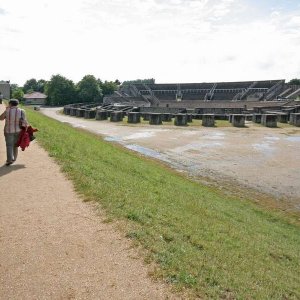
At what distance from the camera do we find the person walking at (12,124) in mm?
8906

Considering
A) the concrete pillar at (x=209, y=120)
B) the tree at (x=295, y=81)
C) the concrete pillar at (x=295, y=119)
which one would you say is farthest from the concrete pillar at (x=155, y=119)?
the tree at (x=295, y=81)

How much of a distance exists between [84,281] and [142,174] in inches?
310

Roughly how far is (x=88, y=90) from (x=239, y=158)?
71.4m

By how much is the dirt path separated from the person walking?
2023 mm

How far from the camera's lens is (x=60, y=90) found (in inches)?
3396

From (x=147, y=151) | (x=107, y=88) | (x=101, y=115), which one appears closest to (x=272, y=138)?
(x=147, y=151)

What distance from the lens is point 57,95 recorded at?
283ft

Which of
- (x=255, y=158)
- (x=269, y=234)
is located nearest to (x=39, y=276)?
(x=269, y=234)

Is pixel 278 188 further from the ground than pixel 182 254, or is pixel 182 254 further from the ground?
pixel 182 254

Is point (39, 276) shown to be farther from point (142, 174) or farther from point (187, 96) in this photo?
point (187, 96)

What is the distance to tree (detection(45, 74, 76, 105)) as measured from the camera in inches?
3369

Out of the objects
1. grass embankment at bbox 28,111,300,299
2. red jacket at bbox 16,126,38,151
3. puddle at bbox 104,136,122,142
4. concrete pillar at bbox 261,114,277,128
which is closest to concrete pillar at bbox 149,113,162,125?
concrete pillar at bbox 261,114,277,128

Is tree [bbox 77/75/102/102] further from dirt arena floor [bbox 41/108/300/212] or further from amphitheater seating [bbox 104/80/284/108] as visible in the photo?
dirt arena floor [bbox 41/108/300/212]

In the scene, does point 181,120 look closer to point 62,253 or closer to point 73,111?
point 73,111
